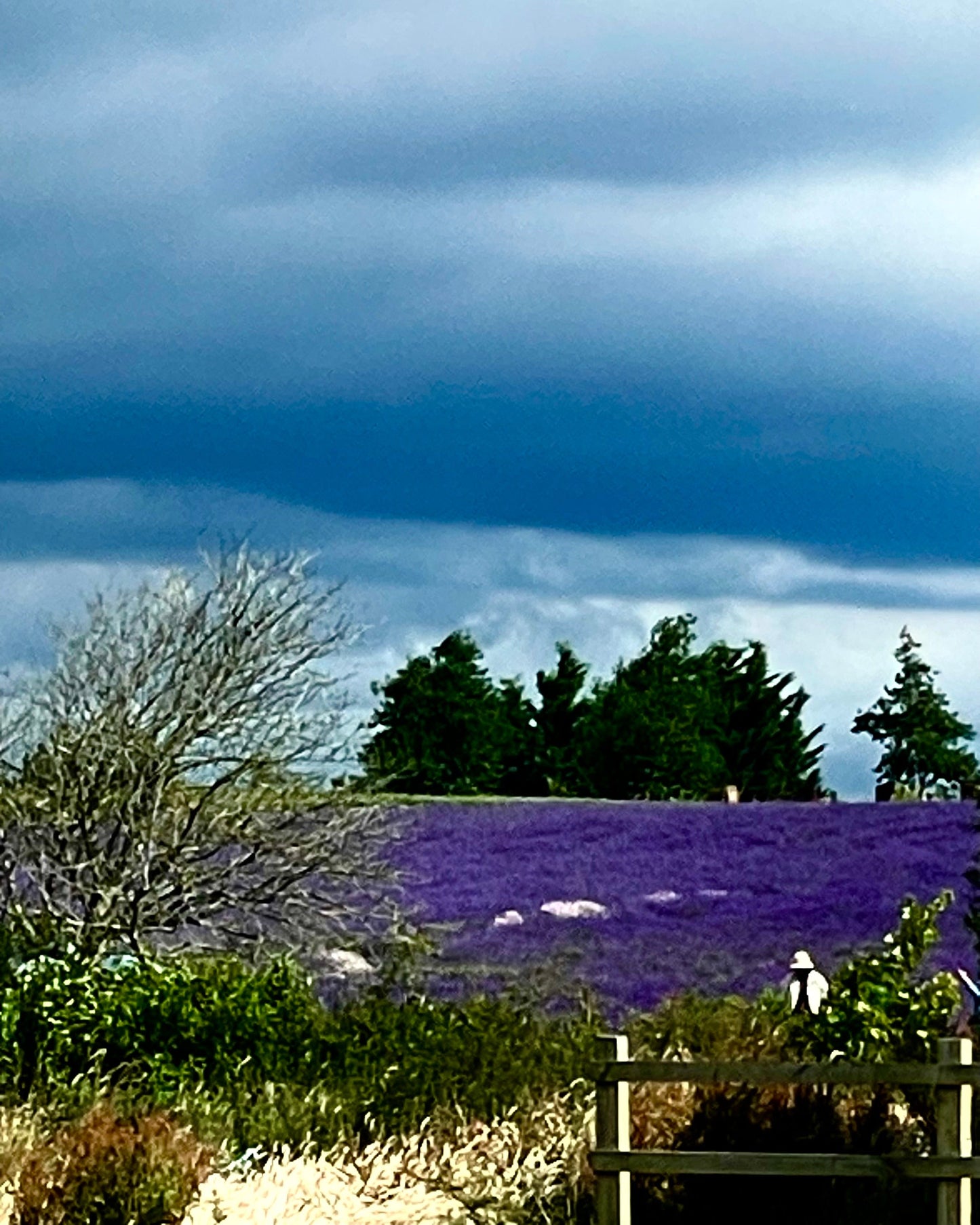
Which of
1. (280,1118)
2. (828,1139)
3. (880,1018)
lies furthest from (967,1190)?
(280,1118)

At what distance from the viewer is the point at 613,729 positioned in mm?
28094

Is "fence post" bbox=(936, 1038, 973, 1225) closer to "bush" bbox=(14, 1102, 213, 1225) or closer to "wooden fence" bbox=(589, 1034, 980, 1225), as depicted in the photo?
"wooden fence" bbox=(589, 1034, 980, 1225)

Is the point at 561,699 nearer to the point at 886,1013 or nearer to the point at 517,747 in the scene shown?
the point at 517,747

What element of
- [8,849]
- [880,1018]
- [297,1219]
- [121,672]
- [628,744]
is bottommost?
[297,1219]

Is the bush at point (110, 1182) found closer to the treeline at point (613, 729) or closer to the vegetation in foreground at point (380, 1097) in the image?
A: the vegetation in foreground at point (380, 1097)

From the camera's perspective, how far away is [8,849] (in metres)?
16.7

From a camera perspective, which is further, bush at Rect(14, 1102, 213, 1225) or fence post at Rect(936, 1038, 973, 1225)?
bush at Rect(14, 1102, 213, 1225)

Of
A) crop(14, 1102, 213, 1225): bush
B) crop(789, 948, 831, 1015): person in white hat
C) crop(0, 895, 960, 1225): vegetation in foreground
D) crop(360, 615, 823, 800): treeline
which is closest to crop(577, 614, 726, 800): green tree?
crop(360, 615, 823, 800): treeline

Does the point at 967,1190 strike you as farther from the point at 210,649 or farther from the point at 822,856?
the point at 822,856

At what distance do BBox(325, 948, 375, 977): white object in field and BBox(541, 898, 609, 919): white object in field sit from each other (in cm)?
215

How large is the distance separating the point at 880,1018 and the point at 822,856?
28.5 feet

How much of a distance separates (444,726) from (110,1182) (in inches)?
1021

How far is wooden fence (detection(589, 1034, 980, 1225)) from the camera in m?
9.51

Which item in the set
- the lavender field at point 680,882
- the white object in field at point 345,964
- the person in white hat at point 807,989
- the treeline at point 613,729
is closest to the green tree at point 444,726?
the treeline at point 613,729
